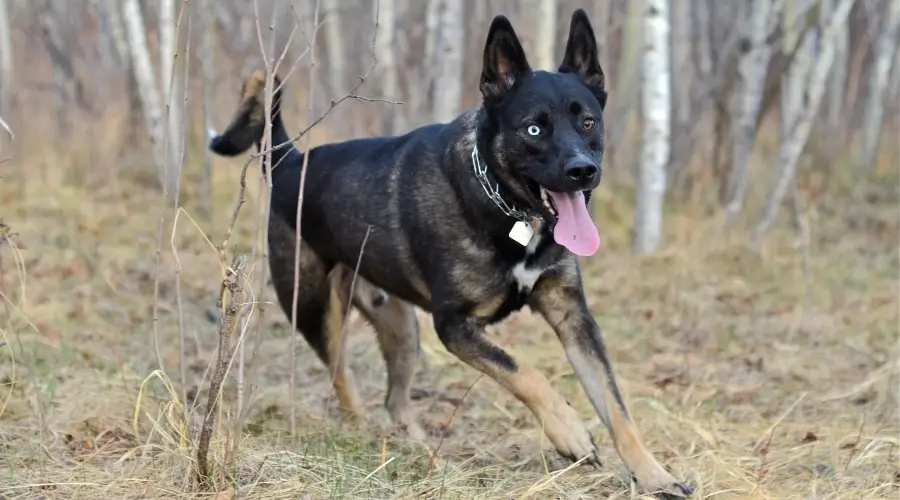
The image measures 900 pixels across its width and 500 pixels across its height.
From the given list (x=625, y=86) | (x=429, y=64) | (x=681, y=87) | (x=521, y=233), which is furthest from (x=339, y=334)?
(x=681, y=87)

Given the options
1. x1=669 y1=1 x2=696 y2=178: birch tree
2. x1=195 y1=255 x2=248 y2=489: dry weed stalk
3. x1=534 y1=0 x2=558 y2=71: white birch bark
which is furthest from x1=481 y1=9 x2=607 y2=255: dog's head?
x1=669 y1=1 x2=696 y2=178: birch tree

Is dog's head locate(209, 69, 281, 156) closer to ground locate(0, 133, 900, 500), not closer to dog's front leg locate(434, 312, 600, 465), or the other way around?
ground locate(0, 133, 900, 500)

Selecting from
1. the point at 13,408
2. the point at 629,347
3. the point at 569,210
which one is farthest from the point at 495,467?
the point at 629,347

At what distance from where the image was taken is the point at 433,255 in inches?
160

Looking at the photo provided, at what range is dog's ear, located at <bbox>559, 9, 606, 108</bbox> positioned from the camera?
405cm

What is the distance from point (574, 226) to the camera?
3666 mm

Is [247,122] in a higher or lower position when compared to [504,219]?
higher

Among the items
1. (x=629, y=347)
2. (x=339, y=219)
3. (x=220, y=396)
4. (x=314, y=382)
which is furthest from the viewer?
(x=629, y=347)

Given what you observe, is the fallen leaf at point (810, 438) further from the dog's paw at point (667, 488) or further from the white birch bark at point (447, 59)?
the white birch bark at point (447, 59)

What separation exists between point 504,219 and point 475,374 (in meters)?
2.13

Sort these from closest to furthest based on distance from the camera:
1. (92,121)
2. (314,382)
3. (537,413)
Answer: (537,413) → (314,382) → (92,121)

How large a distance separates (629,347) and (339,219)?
A: 250 centimetres

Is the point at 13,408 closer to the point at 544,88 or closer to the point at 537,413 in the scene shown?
the point at 537,413

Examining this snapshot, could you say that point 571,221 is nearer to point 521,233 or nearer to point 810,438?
point 521,233
